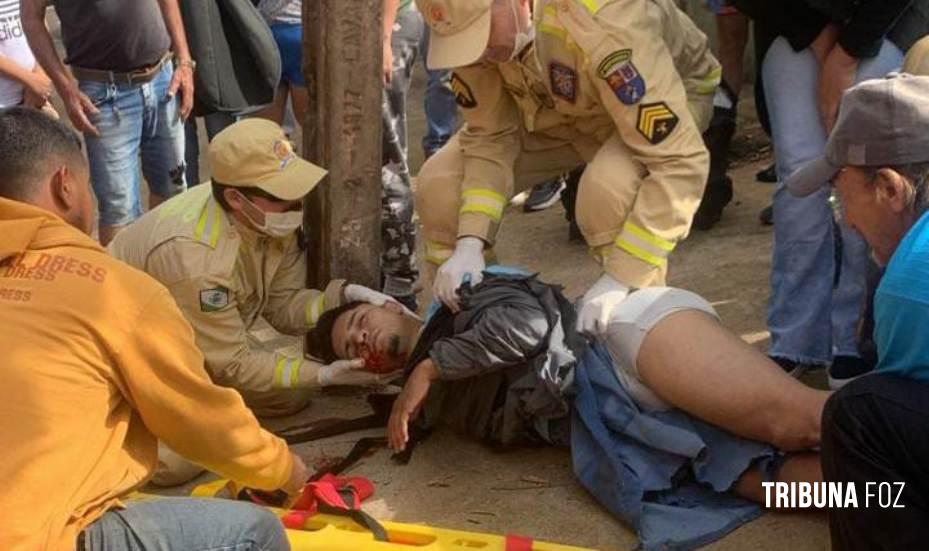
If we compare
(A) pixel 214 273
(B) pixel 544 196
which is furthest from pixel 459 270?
(B) pixel 544 196

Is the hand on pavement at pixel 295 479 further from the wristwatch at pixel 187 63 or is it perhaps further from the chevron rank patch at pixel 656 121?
the wristwatch at pixel 187 63

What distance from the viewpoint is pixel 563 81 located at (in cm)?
377

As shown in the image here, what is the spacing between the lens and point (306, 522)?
3361 millimetres

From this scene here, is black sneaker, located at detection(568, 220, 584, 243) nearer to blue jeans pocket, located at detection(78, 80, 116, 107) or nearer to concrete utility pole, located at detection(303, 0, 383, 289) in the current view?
concrete utility pole, located at detection(303, 0, 383, 289)

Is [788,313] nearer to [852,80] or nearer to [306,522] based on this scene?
[852,80]

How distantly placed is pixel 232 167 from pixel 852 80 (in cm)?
171

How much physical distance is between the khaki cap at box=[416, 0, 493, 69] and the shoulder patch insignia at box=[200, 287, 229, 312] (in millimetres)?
911

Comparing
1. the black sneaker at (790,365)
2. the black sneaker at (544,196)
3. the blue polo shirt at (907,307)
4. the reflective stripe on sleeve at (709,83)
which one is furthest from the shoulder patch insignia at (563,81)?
the black sneaker at (544,196)

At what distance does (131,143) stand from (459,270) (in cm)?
151

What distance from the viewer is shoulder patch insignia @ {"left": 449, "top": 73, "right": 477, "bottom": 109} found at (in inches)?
159

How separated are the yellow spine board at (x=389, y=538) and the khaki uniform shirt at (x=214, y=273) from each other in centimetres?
69

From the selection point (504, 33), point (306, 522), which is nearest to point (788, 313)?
point (504, 33)

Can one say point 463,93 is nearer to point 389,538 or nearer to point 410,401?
point 410,401

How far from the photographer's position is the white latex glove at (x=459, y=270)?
3.88 metres
